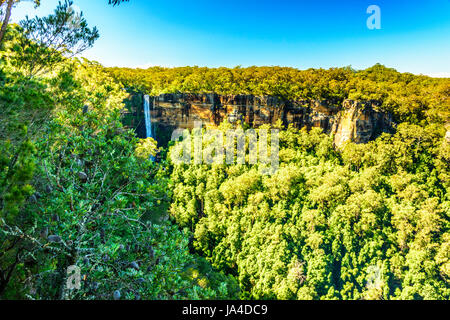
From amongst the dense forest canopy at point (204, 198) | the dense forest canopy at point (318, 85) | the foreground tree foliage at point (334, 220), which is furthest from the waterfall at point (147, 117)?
the foreground tree foliage at point (334, 220)

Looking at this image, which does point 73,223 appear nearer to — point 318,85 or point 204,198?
point 204,198

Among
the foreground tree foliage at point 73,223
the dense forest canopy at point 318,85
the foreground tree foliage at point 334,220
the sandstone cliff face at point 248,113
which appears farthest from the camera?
the sandstone cliff face at point 248,113

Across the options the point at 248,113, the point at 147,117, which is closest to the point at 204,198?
the point at 248,113

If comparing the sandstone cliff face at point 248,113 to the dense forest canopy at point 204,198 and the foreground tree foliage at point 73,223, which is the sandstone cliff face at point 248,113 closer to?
the dense forest canopy at point 204,198

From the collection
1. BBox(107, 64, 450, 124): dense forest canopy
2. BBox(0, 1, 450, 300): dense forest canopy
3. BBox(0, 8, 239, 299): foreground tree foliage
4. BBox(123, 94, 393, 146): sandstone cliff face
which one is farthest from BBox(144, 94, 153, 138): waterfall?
BBox(0, 8, 239, 299): foreground tree foliage
